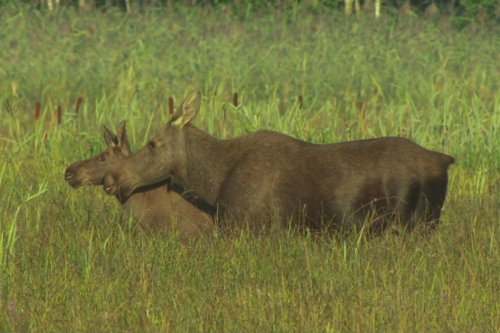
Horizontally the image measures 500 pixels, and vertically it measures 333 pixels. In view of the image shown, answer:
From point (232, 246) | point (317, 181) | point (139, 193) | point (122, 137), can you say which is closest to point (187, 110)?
point (122, 137)

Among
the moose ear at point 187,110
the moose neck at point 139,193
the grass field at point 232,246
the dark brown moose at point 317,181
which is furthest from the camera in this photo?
the moose neck at point 139,193

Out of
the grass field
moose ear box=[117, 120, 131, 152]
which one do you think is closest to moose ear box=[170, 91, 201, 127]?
moose ear box=[117, 120, 131, 152]

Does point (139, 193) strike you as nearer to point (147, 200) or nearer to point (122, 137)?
point (147, 200)

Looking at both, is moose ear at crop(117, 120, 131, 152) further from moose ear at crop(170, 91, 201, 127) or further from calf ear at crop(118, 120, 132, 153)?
moose ear at crop(170, 91, 201, 127)

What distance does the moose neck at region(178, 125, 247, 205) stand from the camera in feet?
24.1

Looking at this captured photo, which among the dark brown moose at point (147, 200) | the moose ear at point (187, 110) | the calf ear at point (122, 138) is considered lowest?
the dark brown moose at point (147, 200)

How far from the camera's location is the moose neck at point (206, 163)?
7340 mm

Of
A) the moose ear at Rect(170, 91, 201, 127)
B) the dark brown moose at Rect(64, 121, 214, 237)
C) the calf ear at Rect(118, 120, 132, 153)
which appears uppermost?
the moose ear at Rect(170, 91, 201, 127)

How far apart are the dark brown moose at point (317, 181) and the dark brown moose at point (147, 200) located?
16 centimetres

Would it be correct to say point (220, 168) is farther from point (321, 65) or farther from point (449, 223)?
point (321, 65)

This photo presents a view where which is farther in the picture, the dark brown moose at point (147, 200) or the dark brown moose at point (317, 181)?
the dark brown moose at point (147, 200)

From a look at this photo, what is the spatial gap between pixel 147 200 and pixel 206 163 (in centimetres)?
52

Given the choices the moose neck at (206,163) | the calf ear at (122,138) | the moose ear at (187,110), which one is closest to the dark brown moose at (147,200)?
the calf ear at (122,138)

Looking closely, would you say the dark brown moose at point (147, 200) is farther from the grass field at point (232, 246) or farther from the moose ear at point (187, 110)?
the moose ear at point (187, 110)
